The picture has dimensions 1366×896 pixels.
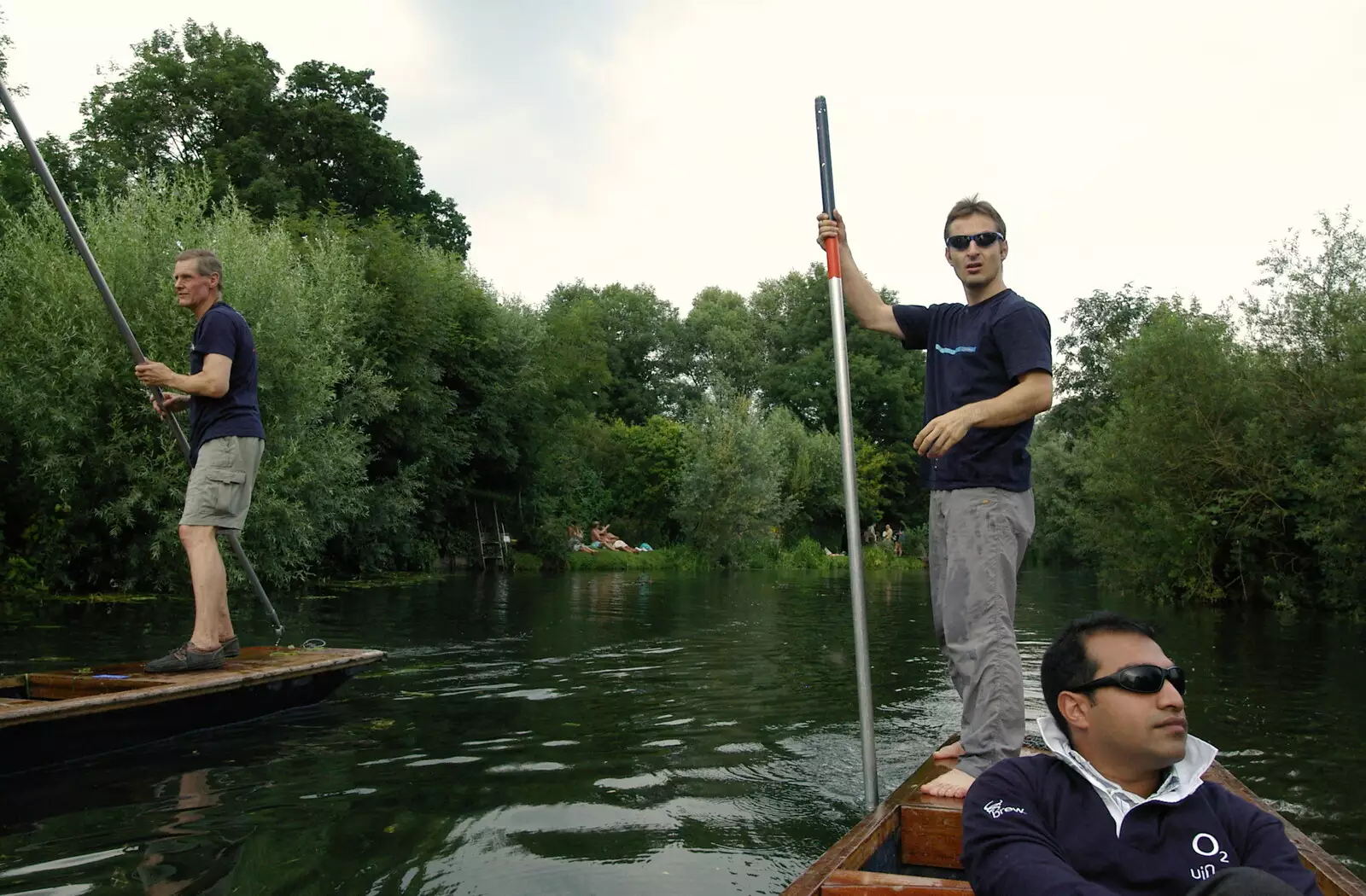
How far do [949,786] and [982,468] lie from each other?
40.8 inches

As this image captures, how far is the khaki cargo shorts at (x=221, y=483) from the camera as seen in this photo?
538cm

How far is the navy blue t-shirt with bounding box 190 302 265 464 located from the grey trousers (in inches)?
142

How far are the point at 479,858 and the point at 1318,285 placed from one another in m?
20.0

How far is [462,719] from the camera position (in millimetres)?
5906

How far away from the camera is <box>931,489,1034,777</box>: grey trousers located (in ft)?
11.1

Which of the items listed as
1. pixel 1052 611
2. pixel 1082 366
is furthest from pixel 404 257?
pixel 1082 366

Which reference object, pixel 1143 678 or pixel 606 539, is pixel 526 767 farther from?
pixel 606 539

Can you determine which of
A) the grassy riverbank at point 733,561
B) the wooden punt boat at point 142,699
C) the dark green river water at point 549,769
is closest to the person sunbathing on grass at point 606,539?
the grassy riverbank at point 733,561

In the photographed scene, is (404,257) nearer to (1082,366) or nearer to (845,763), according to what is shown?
(845,763)

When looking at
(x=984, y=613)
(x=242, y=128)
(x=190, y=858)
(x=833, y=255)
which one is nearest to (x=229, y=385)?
(x=190, y=858)

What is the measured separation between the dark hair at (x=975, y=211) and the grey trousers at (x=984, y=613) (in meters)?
0.90

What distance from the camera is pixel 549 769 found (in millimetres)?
4715

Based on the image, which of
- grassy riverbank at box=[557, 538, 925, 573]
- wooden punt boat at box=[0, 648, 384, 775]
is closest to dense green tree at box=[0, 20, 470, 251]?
grassy riverbank at box=[557, 538, 925, 573]

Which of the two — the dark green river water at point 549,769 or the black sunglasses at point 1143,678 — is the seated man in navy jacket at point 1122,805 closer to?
the black sunglasses at point 1143,678
